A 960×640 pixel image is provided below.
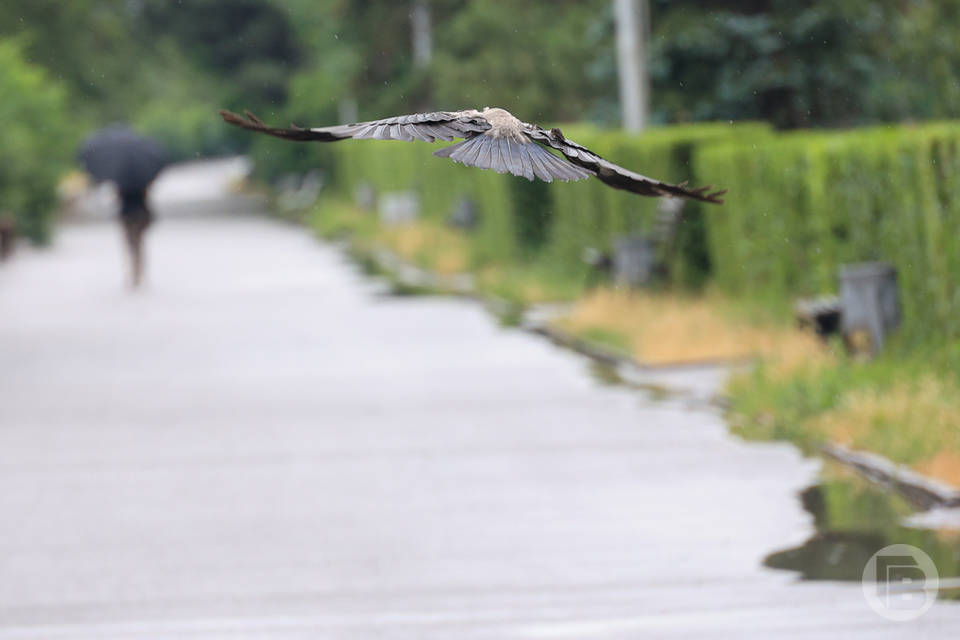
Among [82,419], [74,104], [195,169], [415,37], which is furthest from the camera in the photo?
[195,169]

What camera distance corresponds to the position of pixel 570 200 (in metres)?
24.3

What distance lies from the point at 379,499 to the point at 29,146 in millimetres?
27540

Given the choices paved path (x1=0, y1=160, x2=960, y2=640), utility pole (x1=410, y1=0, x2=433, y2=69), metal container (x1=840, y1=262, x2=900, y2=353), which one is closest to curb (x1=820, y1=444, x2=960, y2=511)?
paved path (x1=0, y1=160, x2=960, y2=640)

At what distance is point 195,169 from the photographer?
324 feet

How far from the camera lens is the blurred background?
8969mm

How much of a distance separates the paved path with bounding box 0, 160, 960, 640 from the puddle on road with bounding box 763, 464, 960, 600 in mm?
180

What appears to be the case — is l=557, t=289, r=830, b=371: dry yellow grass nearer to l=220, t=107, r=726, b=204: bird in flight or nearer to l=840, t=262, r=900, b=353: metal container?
l=840, t=262, r=900, b=353: metal container

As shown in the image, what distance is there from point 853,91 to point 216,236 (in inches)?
746

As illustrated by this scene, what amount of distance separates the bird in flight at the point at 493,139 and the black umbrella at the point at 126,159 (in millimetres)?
21030

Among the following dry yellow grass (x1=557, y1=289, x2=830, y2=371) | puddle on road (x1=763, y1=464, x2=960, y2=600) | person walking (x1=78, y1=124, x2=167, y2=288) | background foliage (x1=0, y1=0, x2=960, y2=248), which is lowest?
puddle on road (x1=763, y1=464, x2=960, y2=600)

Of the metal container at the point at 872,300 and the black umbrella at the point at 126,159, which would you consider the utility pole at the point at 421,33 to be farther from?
the metal container at the point at 872,300

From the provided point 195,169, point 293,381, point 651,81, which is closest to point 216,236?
point 651,81

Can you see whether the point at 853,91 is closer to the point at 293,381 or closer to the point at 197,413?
the point at 293,381

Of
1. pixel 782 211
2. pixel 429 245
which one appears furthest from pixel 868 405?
pixel 429 245
